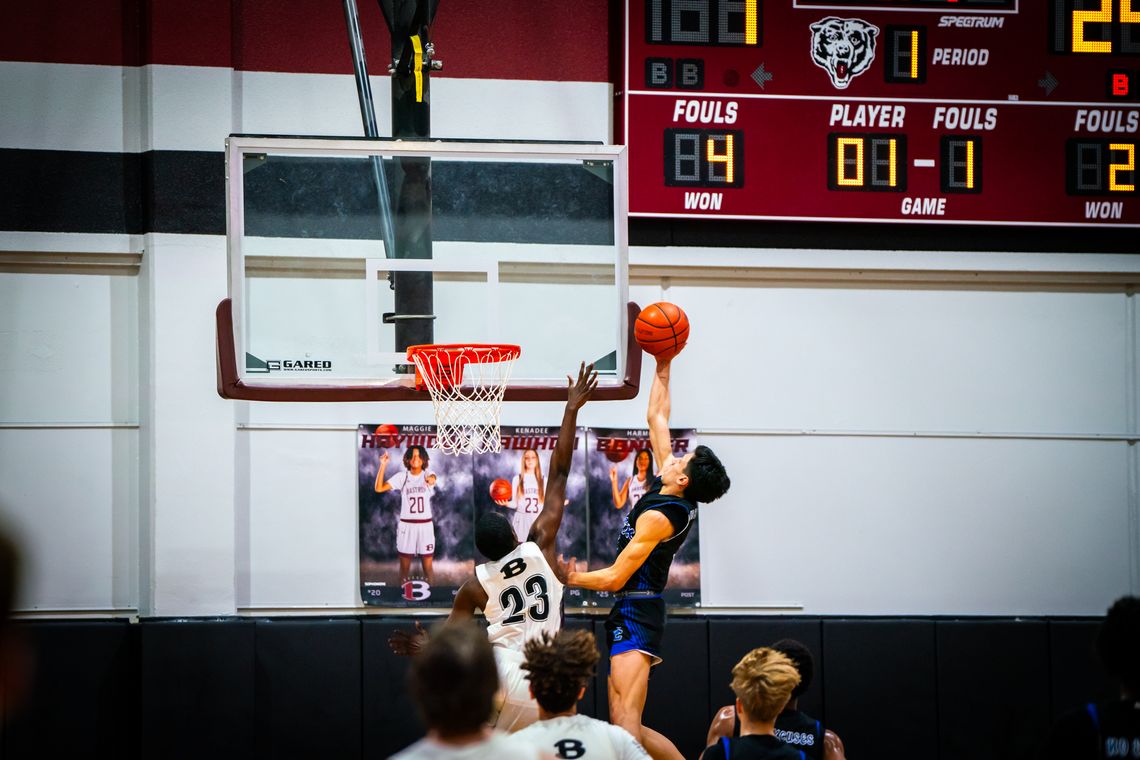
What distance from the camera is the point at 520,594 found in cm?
514

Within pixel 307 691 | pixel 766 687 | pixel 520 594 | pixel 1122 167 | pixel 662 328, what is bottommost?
pixel 307 691

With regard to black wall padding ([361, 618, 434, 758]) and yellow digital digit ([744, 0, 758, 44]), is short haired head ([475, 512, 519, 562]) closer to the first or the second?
black wall padding ([361, 618, 434, 758])

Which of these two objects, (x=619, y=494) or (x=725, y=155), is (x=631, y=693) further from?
(x=725, y=155)

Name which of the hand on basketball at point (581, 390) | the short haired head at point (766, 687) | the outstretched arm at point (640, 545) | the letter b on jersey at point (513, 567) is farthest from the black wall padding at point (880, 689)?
the short haired head at point (766, 687)

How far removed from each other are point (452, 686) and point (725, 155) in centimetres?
580

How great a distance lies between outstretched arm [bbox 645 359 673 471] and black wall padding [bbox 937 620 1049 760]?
315 centimetres

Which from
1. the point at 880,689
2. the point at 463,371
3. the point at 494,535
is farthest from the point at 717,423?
Result: the point at 494,535

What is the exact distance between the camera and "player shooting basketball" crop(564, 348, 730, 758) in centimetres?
557

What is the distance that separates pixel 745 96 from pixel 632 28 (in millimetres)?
830

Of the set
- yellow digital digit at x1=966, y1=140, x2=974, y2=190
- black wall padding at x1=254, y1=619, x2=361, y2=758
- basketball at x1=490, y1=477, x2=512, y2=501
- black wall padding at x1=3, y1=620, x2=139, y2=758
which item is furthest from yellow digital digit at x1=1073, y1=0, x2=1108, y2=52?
black wall padding at x1=3, y1=620, x2=139, y2=758

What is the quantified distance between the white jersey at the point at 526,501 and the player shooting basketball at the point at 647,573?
87.0 inches

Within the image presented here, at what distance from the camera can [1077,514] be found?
8.48 meters

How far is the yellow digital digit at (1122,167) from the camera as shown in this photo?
7871 millimetres

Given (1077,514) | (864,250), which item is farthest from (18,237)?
(1077,514)
